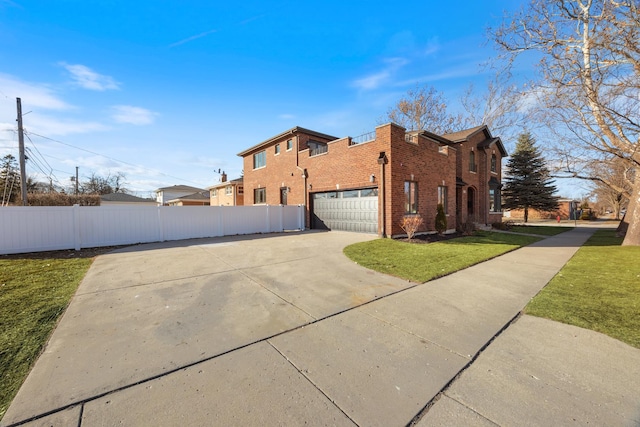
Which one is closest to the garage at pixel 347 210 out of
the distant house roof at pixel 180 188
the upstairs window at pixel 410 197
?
the upstairs window at pixel 410 197

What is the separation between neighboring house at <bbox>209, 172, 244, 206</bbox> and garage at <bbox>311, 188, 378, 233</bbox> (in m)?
14.1

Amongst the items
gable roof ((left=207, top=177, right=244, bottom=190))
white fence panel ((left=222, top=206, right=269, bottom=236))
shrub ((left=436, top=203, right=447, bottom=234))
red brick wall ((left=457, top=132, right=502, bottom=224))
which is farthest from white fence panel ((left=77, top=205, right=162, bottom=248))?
red brick wall ((left=457, top=132, right=502, bottom=224))

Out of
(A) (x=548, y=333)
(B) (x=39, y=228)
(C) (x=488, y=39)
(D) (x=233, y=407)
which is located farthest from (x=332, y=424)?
(B) (x=39, y=228)

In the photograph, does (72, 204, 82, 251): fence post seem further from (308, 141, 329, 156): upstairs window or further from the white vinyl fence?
(308, 141, 329, 156): upstairs window

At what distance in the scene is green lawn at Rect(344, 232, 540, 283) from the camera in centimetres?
622

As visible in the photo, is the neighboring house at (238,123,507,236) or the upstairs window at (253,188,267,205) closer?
the neighboring house at (238,123,507,236)

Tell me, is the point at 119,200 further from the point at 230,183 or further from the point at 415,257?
the point at 415,257

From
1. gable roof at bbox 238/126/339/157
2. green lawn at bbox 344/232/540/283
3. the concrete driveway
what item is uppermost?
gable roof at bbox 238/126/339/157

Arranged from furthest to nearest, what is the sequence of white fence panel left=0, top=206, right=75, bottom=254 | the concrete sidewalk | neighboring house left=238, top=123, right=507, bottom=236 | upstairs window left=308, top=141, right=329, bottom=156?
upstairs window left=308, top=141, right=329, bottom=156 → neighboring house left=238, top=123, right=507, bottom=236 → white fence panel left=0, top=206, right=75, bottom=254 → the concrete sidewalk

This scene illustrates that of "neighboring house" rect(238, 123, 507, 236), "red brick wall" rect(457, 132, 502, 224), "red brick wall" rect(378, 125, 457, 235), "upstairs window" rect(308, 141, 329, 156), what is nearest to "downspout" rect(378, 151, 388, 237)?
"neighboring house" rect(238, 123, 507, 236)

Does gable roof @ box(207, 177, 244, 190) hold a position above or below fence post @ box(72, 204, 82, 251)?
above

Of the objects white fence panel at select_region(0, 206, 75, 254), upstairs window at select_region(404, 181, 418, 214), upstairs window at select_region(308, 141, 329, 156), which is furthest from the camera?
upstairs window at select_region(308, 141, 329, 156)

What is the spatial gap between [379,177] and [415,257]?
5022 millimetres

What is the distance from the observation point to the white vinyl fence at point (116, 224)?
8.39 meters
